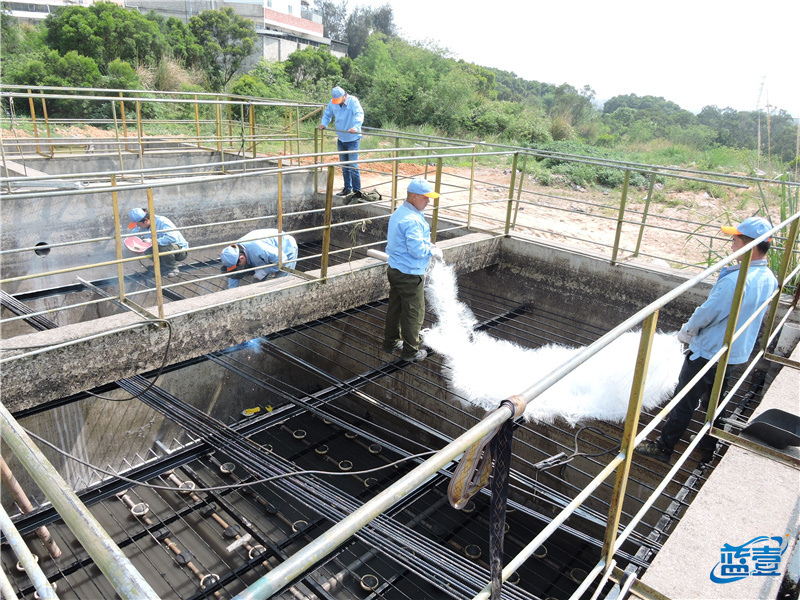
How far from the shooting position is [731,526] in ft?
8.82

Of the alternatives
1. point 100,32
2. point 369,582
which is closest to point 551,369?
point 369,582

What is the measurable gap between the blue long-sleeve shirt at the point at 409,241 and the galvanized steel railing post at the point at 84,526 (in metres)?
3.93

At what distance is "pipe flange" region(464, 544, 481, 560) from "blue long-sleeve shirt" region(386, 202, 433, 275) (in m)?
2.59

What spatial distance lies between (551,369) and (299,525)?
9.05ft

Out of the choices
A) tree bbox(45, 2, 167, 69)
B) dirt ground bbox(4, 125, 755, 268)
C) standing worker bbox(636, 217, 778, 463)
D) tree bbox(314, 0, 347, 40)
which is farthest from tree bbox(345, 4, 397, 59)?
standing worker bbox(636, 217, 778, 463)

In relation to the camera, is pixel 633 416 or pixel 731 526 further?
pixel 731 526

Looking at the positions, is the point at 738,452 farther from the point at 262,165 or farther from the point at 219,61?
the point at 219,61

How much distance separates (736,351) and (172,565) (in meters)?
4.82


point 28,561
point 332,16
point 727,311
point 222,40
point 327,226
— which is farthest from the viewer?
point 332,16

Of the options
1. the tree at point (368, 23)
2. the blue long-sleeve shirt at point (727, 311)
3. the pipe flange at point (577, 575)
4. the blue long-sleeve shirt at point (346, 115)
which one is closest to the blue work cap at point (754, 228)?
the blue long-sleeve shirt at point (727, 311)

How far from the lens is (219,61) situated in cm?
2988

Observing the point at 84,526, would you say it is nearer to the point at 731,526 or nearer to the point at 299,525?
the point at 731,526

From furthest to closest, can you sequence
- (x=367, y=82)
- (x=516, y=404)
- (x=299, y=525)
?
(x=367, y=82)
(x=299, y=525)
(x=516, y=404)

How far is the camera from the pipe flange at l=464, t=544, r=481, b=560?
4.99m
